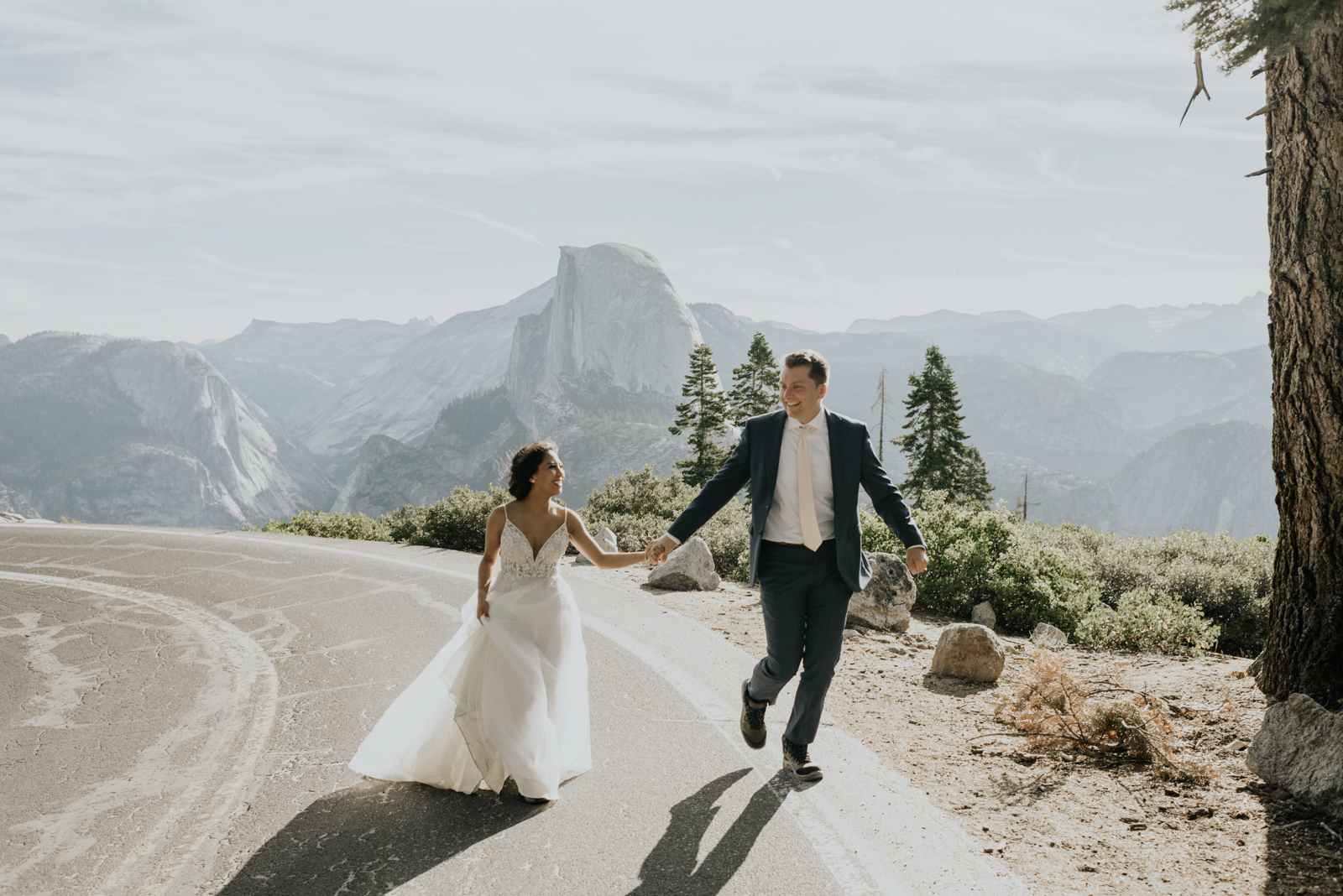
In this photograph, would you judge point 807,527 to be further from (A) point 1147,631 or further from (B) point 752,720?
(A) point 1147,631

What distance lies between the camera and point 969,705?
235 inches

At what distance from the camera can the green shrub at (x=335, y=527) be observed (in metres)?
18.3

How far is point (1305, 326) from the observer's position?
4.35 m

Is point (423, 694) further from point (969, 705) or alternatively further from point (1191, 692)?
point (1191, 692)

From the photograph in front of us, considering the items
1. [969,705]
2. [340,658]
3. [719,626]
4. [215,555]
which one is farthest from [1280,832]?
[215,555]

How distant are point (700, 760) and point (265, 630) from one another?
18.8ft

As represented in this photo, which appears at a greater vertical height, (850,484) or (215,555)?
(850,484)

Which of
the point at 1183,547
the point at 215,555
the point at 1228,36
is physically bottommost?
the point at 215,555

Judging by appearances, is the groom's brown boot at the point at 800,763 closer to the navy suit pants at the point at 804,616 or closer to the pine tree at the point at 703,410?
the navy suit pants at the point at 804,616

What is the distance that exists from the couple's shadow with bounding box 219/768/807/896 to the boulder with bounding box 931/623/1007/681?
2.94m

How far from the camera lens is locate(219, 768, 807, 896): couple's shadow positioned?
3.28 m

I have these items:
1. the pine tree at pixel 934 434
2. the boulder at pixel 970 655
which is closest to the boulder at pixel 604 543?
the boulder at pixel 970 655

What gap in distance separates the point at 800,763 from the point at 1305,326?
11.9ft

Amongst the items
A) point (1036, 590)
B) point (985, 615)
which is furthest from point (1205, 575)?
point (985, 615)
